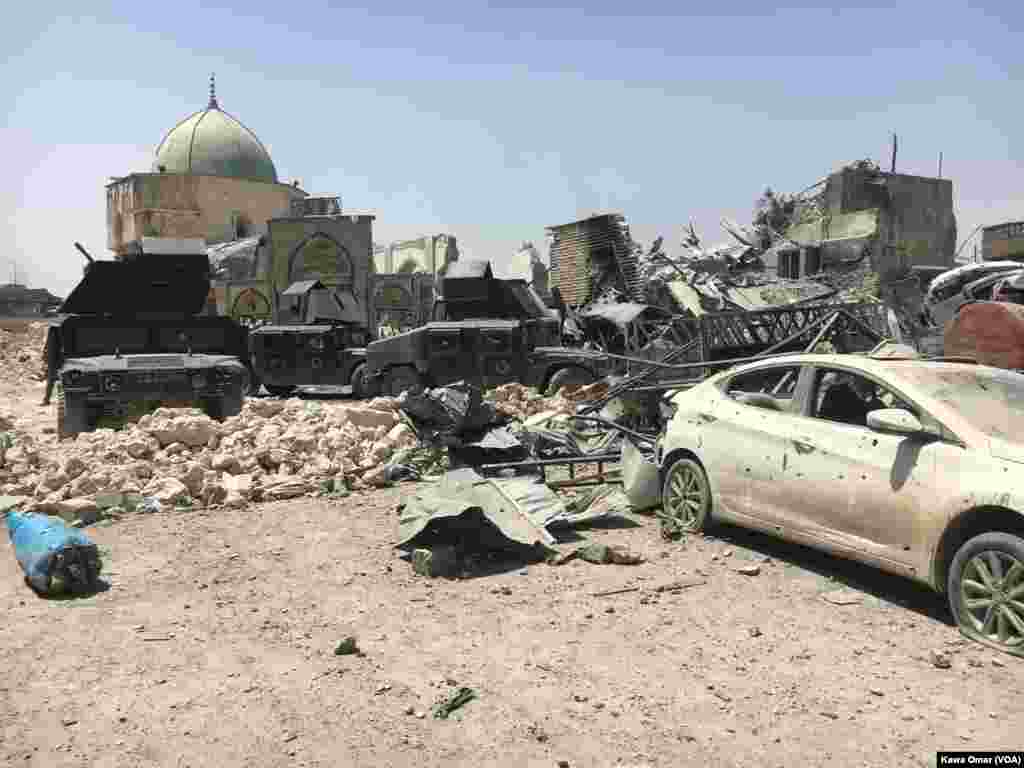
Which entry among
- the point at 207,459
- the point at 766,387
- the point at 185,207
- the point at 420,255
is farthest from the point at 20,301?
the point at 766,387

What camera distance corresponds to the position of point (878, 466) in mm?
4668

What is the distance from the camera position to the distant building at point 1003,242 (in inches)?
1139

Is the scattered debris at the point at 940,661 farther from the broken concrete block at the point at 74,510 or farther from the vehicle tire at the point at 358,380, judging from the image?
the vehicle tire at the point at 358,380

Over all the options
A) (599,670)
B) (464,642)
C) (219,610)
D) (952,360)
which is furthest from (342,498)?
(952,360)

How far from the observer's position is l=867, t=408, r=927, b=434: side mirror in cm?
448

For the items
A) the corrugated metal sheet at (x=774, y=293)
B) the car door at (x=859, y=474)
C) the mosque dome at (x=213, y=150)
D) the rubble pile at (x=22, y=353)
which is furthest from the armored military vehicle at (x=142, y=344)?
the mosque dome at (x=213, y=150)

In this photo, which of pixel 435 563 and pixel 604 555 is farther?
pixel 604 555

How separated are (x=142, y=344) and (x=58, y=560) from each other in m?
7.55

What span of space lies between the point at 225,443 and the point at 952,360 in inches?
268

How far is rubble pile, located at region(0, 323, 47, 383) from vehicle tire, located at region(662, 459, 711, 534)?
2234 centimetres

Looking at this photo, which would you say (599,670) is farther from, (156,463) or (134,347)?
(134,347)

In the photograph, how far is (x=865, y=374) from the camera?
5.06m

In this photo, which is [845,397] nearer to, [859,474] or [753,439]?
[753,439]

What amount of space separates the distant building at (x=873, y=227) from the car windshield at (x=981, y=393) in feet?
84.7
